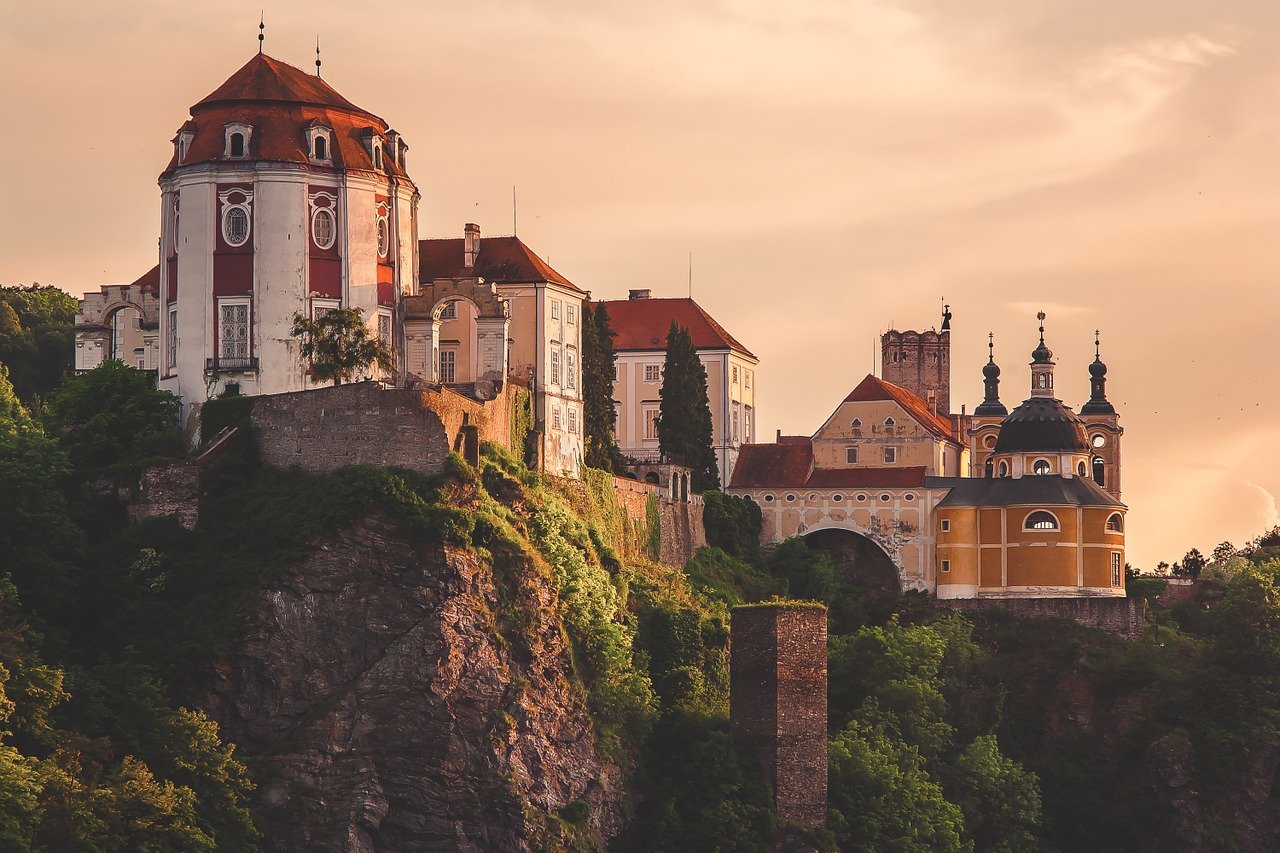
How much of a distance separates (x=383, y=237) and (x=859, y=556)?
32.1 meters

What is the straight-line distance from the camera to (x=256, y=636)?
8900 cm

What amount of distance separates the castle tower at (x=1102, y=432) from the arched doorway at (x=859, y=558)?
1212 centimetres

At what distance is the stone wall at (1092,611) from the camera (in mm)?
119875

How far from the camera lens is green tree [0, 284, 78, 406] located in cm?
13325

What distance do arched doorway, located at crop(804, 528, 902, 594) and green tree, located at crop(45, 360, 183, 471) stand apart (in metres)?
35.4

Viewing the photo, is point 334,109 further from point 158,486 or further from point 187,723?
point 187,723

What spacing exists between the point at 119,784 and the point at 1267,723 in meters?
48.5

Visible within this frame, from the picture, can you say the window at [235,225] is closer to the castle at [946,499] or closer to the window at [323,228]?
the window at [323,228]

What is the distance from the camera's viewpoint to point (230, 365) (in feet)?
320

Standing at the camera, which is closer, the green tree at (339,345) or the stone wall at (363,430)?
the stone wall at (363,430)

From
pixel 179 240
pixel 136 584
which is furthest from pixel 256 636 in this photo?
pixel 179 240

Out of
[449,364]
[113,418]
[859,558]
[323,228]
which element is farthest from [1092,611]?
[113,418]

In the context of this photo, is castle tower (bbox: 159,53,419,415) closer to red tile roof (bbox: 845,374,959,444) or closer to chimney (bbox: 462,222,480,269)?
chimney (bbox: 462,222,480,269)

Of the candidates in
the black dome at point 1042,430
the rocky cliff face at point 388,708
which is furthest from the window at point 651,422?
the rocky cliff face at point 388,708
